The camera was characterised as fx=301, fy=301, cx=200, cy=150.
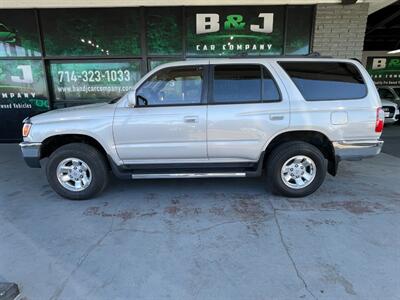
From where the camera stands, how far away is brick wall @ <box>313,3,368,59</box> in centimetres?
737

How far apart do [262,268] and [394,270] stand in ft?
3.84

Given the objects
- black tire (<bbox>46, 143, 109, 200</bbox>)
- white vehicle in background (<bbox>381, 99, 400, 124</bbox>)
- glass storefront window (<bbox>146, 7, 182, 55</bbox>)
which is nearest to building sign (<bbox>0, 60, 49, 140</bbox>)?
glass storefront window (<bbox>146, 7, 182, 55</bbox>)

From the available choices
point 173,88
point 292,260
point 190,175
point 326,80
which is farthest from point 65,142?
point 326,80

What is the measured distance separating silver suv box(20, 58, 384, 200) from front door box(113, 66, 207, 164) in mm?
14

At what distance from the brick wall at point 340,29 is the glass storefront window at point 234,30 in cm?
93

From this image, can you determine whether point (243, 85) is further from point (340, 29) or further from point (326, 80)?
point (340, 29)

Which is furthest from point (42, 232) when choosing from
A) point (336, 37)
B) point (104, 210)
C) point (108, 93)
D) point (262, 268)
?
point (336, 37)

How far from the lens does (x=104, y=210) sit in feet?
13.2

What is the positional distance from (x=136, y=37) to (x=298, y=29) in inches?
164

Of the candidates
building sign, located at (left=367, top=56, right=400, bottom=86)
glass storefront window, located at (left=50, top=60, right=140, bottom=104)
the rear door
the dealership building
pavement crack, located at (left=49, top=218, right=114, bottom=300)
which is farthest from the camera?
building sign, located at (left=367, top=56, right=400, bottom=86)

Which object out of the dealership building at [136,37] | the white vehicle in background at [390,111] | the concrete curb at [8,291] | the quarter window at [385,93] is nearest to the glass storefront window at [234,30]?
the dealership building at [136,37]

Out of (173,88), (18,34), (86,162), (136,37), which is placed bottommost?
(86,162)

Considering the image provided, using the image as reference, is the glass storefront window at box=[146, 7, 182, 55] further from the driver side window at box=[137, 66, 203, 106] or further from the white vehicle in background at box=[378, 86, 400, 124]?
the white vehicle in background at box=[378, 86, 400, 124]

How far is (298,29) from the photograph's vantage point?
7711 mm
